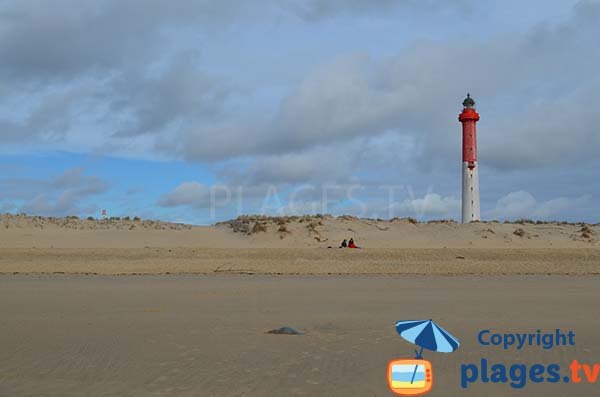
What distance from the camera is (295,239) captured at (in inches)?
1177

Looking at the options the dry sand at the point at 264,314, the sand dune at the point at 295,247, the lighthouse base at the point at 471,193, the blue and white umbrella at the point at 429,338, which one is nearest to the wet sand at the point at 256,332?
the dry sand at the point at 264,314

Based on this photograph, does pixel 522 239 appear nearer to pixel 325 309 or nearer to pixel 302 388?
pixel 325 309

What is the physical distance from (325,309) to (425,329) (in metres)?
4.29

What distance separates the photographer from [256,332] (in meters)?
9.39

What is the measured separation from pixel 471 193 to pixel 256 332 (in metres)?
30.2

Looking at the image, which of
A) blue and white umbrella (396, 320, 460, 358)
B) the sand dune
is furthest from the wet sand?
the sand dune

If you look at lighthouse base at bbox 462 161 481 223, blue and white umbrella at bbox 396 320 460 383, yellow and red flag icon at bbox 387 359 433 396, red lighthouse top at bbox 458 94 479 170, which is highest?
red lighthouse top at bbox 458 94 479 170

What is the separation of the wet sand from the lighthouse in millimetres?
21034

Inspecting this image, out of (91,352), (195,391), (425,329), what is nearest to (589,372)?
(425,329)

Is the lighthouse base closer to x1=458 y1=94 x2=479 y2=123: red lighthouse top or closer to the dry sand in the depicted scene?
x1=458 y1=94 x2=479 y2=123: red lighthouse top

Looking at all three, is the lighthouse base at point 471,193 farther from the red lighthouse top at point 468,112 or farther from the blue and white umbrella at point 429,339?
the blue and white umbrella at point 429,339

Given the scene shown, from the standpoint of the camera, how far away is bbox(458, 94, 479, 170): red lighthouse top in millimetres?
37781

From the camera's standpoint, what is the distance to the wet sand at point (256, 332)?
6.67 meters

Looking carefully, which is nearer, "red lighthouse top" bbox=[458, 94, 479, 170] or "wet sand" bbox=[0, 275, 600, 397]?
"wet sand" bbox=[0, 275, 600, 397]
